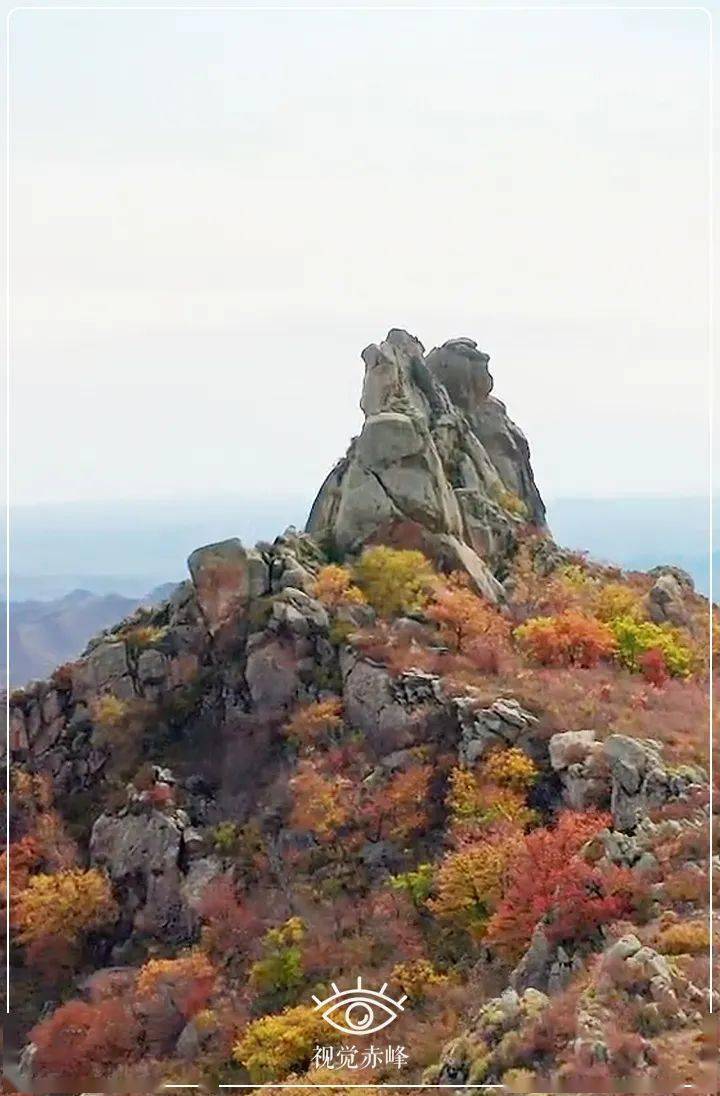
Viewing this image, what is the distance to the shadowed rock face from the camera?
8.44m

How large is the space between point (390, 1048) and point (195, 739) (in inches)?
90.4

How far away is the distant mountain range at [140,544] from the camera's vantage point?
7.44 m

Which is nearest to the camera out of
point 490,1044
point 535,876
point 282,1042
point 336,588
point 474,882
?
point 490,1044

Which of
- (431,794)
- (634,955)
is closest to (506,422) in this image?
(431,794)

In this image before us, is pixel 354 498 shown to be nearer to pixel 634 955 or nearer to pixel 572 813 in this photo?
pixel 572 813

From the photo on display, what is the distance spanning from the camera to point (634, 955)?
20.2ft

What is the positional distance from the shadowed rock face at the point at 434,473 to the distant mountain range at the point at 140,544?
67 centimetres

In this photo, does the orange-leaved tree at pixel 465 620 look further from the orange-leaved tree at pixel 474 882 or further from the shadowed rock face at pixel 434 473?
the orange-leaved tree at pixel 474 882

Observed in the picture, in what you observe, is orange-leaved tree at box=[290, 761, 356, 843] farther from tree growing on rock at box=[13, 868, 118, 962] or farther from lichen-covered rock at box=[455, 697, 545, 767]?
tree growing on rock at box=[13, 868, 118, 962]

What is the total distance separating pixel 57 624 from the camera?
791 cm

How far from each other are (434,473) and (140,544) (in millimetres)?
2469

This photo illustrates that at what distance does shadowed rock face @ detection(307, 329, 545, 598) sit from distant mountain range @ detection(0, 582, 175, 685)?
1310 millimetres

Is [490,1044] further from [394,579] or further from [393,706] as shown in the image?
[394,579]

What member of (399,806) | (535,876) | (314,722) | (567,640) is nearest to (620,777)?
(535,876)
